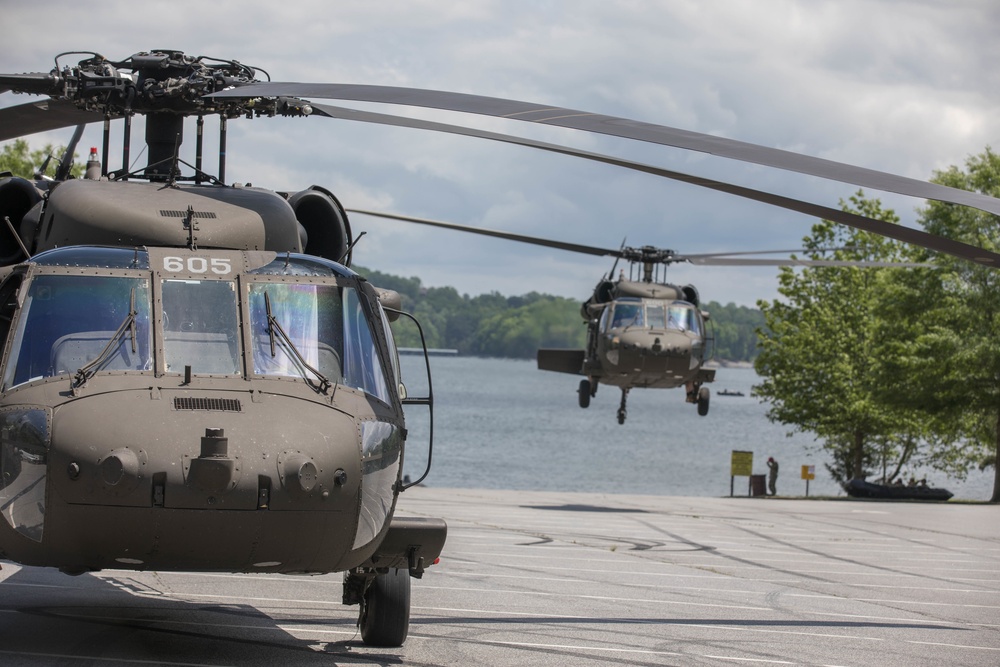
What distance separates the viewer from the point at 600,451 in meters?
98.9

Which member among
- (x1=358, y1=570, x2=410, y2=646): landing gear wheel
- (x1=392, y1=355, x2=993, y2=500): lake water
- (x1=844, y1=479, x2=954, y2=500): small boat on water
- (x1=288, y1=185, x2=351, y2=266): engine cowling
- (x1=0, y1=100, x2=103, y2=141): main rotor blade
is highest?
(x1=0, y1=100, x2=103, y2=141): main rotor blade

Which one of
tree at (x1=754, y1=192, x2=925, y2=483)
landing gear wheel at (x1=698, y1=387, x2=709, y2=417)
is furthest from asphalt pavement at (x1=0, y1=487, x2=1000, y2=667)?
tree at (x1=754, y1=192, x2=925, y2=483)

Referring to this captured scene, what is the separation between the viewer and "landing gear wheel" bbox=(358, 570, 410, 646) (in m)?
9.02

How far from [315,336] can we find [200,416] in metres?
1.14

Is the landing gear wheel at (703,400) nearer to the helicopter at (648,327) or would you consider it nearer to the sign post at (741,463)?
the helicopter at (648,327)

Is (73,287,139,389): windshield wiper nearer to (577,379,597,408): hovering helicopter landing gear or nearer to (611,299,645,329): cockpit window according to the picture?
(611,299,645,329): cockpit window

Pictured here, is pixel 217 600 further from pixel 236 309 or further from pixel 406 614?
pixel 236 309

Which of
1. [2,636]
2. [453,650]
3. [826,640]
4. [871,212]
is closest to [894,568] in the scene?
→ [826,640]

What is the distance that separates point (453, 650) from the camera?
9133mm

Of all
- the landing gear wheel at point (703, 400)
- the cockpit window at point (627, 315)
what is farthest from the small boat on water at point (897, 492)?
the cockpit window at point (627, 315)

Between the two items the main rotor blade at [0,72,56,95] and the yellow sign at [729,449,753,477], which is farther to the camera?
the yellow sign at [729,449,753,477]

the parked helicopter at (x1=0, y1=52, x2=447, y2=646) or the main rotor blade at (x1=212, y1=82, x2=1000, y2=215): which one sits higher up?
the main rotor blade at (x1=212, y1=82, x2=1000, y2=215)

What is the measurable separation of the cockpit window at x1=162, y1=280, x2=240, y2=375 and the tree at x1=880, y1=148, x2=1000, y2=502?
3284cm

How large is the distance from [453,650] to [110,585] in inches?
169
